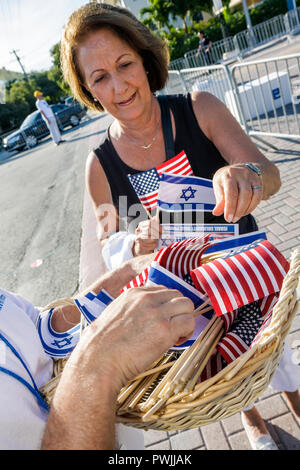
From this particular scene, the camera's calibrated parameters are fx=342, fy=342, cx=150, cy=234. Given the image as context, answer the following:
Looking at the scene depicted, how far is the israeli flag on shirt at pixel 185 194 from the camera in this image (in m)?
1.41

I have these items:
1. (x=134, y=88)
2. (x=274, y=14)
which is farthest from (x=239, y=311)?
(x=274, y=14)

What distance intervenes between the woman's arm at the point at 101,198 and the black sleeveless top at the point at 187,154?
0.04 meters

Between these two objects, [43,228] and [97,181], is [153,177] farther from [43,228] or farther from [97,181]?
[43,228]

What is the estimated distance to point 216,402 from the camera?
2.79 ft

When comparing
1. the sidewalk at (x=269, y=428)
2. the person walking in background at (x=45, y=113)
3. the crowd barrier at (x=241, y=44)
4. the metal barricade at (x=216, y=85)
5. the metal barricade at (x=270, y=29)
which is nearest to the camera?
the sidewalk at (x=269, y=428)

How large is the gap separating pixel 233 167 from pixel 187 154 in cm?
61

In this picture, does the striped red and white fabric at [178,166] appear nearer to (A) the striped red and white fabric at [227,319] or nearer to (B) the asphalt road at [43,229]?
(A) the striped red and white fabric at [227,319]

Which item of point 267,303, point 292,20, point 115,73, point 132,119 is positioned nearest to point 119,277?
point 267,303

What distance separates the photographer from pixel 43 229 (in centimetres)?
661

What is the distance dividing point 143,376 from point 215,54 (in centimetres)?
2120

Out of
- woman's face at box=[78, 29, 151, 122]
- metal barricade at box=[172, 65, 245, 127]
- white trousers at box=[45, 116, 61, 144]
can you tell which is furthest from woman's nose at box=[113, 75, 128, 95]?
white trousers at box=[45, 116, 61, 144]

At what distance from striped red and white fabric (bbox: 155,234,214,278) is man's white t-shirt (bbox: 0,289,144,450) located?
552 mm

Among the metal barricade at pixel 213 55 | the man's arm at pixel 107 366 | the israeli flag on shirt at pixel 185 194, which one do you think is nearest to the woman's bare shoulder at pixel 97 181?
the israeli flag on shirt at pixel 185 194

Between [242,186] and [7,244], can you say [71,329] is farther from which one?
[7,244]
